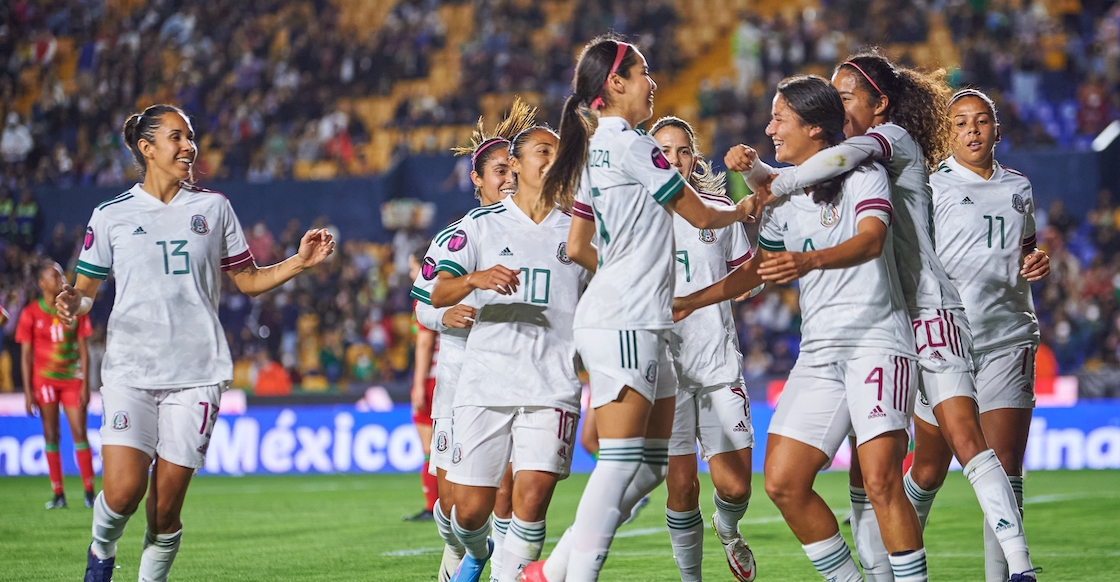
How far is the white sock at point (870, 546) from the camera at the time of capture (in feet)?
17.4

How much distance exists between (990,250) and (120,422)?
433 centimetres

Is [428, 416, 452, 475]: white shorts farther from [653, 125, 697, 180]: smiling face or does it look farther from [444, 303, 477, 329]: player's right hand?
[653, 125, 697, 180]: smiling face

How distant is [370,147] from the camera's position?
24953mm

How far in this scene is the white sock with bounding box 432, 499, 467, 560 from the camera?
6406mm

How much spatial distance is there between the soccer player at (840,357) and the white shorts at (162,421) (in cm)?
243

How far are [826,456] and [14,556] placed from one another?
6.07 meters

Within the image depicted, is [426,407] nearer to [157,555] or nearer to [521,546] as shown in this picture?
[157,555]

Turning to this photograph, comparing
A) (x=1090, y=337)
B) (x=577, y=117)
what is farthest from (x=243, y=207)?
(x=577, y=117)

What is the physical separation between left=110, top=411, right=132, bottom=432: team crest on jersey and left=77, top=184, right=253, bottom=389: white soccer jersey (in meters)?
0.14

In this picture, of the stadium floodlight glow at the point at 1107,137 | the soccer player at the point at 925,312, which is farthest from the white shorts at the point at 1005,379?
the stadium floodlight glow at the point at 1107,137

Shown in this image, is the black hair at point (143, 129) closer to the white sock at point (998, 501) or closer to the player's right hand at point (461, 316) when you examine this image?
the player's right hand at point (461, 316)

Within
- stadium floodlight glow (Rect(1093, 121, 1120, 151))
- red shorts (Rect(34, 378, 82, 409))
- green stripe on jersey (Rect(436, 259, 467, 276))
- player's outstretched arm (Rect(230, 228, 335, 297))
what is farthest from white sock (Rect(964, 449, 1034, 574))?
stadium floodlight glow (Rect(1093, 121, 1120, 151))

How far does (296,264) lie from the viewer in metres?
5.96

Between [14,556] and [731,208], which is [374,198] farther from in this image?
[731,208]
